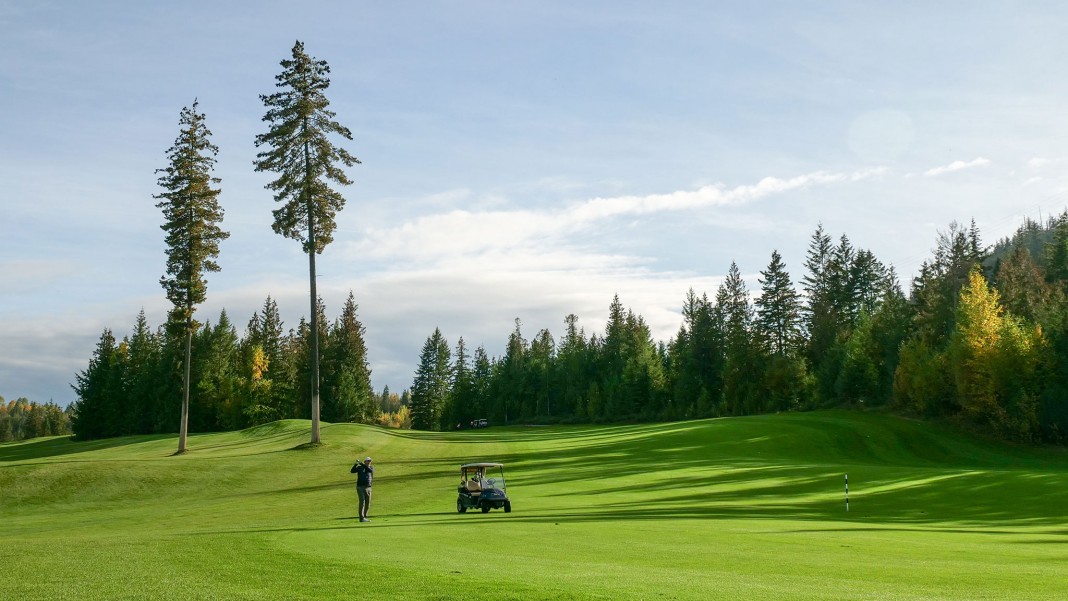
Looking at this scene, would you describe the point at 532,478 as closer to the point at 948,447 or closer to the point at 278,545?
the point at 278,545

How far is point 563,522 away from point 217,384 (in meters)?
92.4

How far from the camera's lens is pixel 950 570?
13648 millimetres

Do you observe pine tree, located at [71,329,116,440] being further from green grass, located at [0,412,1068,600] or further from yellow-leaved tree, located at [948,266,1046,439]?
yellow-leaved tree, located at [948,266,1046,439]

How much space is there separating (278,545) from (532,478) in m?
23.9

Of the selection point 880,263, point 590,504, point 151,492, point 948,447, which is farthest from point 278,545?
point 880,263

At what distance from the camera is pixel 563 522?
23312mm

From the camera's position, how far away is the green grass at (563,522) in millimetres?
11836

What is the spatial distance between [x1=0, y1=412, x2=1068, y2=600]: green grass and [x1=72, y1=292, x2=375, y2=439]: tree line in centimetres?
4593

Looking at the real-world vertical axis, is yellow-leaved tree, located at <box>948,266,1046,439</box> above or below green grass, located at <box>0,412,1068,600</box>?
above

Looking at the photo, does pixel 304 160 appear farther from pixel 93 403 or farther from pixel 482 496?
pixel 93 403

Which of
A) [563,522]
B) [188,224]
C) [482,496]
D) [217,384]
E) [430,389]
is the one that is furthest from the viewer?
[430,389]

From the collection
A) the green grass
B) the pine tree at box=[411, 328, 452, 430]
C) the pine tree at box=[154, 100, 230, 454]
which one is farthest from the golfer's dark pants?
the pine tree at box=[411, 328, 452, 430]

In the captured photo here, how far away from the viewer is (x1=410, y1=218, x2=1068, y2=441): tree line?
6341cm

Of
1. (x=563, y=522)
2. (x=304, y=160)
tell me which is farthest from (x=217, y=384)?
(x=563, y=522)
